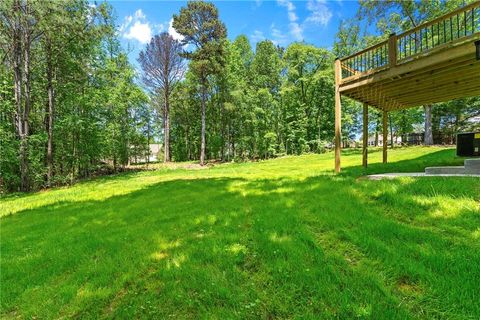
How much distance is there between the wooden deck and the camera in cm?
470

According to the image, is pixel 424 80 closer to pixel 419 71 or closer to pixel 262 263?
pixel 419 71

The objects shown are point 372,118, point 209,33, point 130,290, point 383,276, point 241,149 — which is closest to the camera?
point 383,276

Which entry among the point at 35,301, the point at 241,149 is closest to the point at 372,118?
the point at 241,149

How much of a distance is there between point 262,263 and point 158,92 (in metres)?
26.9

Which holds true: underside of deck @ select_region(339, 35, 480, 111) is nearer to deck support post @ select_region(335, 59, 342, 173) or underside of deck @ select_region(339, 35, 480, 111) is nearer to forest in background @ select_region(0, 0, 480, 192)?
deck support post @ select_region(335, 59, 342, 173)

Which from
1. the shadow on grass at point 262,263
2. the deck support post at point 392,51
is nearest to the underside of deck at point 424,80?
the deck support post at point 392,51

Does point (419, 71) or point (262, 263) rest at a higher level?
point (419, 71)

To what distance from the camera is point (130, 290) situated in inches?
98.0

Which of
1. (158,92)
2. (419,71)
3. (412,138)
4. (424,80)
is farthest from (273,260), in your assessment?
(412,138)

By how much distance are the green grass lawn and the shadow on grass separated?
1 cm

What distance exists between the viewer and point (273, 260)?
8.79 ft

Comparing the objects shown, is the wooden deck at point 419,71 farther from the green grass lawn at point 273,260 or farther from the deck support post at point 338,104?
the green grass lawn at point 273,260

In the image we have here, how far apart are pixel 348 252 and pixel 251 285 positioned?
1135 mm

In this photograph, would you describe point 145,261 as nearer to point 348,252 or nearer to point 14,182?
point 348,252
